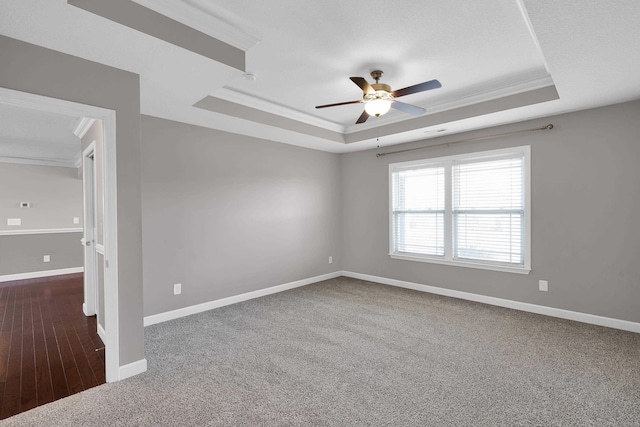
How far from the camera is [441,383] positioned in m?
2.38

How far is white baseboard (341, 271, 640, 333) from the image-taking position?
339cm

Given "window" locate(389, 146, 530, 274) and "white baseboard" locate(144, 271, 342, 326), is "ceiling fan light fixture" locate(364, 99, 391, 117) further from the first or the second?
"white baseboard" locate(144, 271, 342, 326)

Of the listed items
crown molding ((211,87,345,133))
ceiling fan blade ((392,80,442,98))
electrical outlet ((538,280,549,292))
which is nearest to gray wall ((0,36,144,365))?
crown molding ((211,87,345,133))

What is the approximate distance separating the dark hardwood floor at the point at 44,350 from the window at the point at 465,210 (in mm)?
4269

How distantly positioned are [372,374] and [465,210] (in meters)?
2.94

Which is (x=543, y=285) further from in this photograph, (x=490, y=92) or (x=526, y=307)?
(x=490, y=92)

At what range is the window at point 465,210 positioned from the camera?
409 centimetres

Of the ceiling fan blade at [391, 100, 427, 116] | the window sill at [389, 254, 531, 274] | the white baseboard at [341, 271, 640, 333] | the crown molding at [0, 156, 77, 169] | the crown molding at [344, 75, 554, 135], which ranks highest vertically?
the crown molding at [344, 75, 554, 135]

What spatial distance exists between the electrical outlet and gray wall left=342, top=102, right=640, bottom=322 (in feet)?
0.12

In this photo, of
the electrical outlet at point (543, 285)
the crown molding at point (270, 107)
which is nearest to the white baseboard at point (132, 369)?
the crown molding at point (270, 107)

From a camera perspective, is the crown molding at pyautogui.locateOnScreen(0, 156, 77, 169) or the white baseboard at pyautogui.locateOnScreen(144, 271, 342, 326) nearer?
the white baseboard at pyautogui.locateOnScreen(144, 271, 342, 326)

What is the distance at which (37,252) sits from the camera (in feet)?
21.0

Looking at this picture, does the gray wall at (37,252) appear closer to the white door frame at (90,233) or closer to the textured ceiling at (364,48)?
the white door frame at (90,233)

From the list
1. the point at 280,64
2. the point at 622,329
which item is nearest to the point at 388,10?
the point at 280,64
